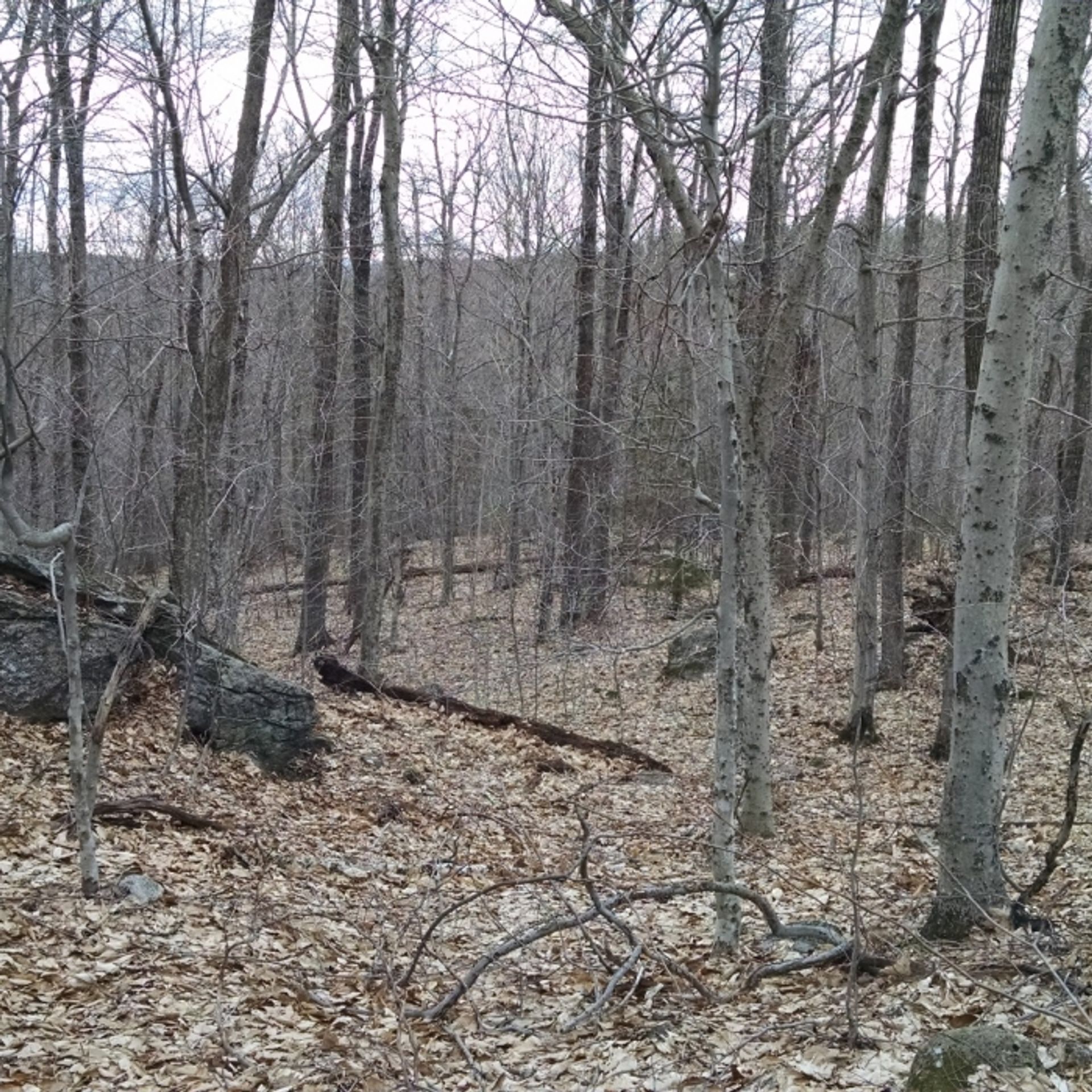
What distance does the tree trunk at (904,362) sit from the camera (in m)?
10.5

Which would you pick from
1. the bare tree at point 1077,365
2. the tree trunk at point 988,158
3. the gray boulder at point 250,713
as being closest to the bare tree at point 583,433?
the gray boulder at point 250,713

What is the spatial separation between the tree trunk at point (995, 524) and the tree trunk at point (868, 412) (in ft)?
16.7

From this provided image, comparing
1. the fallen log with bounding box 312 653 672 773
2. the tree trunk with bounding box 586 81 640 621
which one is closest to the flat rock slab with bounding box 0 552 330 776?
the fallen log with bounding box 312 653 672 773

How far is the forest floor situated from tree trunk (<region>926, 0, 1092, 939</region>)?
0.36 m

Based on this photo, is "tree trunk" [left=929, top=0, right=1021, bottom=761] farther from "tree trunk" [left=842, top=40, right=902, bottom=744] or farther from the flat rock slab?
the flat rock slab

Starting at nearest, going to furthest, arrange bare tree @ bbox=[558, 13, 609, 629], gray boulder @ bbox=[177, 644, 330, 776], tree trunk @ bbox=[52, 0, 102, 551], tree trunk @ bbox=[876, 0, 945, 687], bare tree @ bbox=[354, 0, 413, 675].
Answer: tree trunk @ bbox=[52, 0, 102, 551]
gray boulder @ bbox=[177, 644, 330, 776]
tree trunk @ bbox=[876, 0, 945, 687]
bare tree @ bbox=[354, 0, 413, 675]
bare tree @ bbox=[558, 13, 609, 629]

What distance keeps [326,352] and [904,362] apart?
8.95m

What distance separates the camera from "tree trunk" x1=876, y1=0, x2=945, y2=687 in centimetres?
1055

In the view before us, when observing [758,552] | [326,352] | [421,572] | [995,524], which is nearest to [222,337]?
[326,352]

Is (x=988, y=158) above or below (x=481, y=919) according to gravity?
above

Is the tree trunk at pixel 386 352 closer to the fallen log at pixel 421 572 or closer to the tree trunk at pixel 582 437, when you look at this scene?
the tree trunk at pixel 582 437

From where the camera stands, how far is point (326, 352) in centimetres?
1595

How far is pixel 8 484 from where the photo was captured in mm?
4754

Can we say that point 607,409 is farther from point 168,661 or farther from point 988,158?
point 168,661
